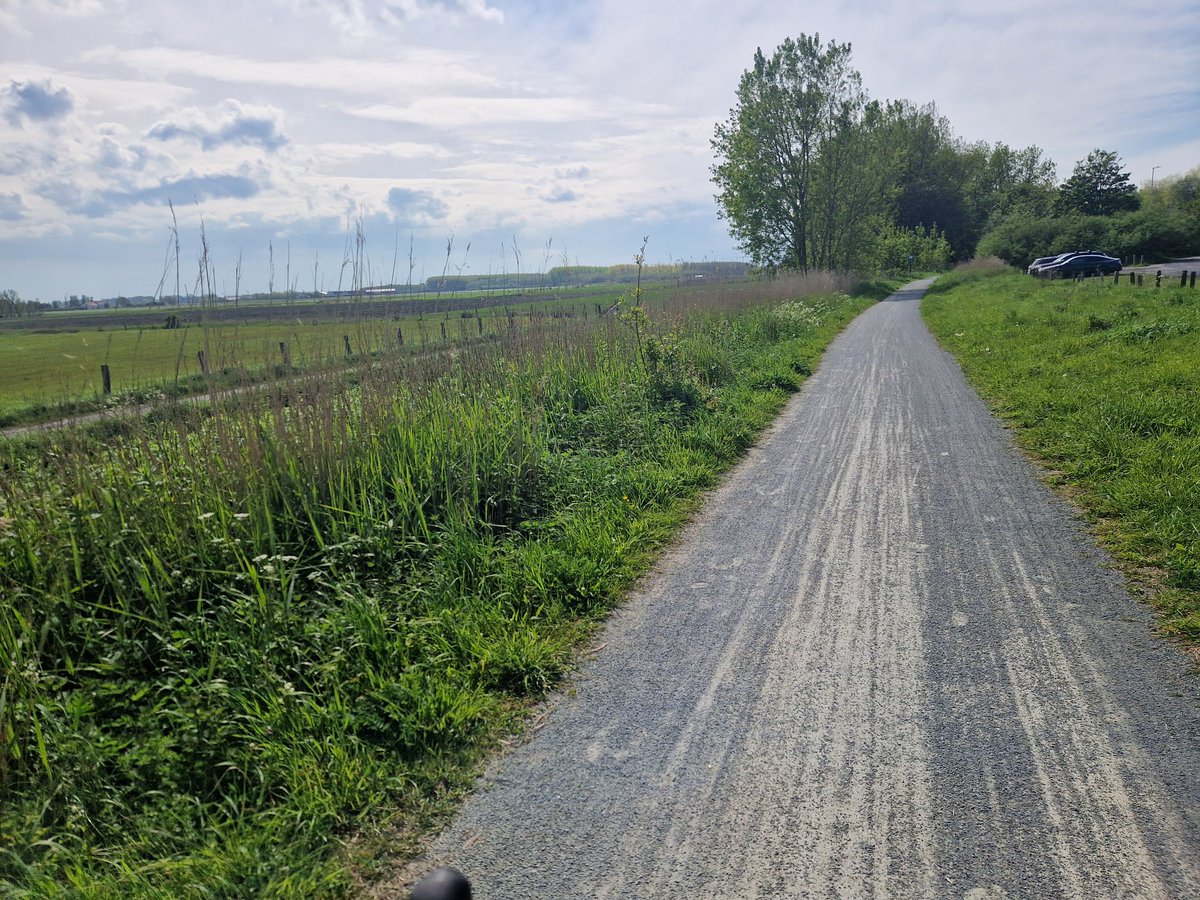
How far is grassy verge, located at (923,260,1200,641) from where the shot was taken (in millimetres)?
4688

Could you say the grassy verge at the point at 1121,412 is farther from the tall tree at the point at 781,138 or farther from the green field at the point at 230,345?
the tall tree at the point at 781,138

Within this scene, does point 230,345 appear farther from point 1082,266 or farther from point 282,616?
point 1082,266

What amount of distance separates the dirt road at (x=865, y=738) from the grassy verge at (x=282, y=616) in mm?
414

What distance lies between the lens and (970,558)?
15.8ft

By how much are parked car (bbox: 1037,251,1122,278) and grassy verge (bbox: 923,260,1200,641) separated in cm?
2569

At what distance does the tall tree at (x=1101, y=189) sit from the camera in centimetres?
6256

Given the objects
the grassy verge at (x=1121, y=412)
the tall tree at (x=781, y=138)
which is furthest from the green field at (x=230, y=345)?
the tall tree at (x=781, y=138)

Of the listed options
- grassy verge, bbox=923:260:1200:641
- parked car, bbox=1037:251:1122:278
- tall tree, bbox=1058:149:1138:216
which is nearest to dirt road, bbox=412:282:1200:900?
grassy verge, bbox=923:260:1200:641

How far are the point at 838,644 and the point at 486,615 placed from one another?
6.07ft

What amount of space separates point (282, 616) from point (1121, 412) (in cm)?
803

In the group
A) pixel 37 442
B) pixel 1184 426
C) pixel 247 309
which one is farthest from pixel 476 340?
pixel 1184 426

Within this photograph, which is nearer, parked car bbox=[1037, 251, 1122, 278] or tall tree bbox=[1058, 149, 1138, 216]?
parked car bbox=[1037, 251, 1122, 278]

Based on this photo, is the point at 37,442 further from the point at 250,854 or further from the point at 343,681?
the point at 250,854

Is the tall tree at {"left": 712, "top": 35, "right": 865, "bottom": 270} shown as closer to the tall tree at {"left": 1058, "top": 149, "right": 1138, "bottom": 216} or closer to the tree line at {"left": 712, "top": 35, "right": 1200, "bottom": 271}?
the tree line at {"left": 712, "top": 35, "right": 1200, "bottom": 271}
